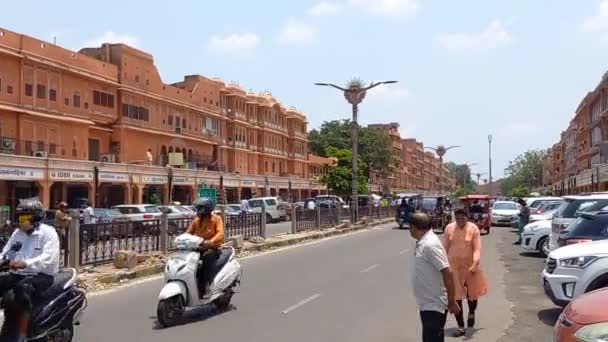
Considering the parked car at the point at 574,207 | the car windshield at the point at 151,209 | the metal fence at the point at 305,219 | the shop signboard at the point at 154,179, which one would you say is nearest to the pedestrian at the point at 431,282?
the parked car at the point at 574,207

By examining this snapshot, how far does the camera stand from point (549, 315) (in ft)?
33.8

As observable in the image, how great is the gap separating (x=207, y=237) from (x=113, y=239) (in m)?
7.10

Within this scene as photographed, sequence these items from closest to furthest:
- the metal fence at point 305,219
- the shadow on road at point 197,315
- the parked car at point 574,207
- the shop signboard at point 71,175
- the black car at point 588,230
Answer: the shadow on road at point 197,315 → the black car at point 588,230 → the parked car at point 574,207 → the metal fence at point 305,219 → the shop signboard at point 71,175

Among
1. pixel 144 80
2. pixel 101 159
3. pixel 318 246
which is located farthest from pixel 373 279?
pixel 144 80

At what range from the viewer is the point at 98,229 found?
51.3ft

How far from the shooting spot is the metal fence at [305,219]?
104 ft

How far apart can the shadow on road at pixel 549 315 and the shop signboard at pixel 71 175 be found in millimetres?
34156

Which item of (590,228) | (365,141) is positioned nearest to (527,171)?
(365,141)

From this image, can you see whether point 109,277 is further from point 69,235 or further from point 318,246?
point 318,246

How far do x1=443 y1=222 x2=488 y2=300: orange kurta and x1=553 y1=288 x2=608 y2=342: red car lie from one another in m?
3.09

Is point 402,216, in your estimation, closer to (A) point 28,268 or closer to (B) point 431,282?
(A) point 28,268

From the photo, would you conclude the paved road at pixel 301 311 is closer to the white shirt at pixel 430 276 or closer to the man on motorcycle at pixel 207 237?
the man on motorcycle at pixel 207 237

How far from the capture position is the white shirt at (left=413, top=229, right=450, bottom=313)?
5.87 metres

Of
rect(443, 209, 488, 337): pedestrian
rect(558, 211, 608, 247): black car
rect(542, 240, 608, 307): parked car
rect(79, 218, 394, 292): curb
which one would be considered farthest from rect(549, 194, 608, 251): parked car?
rect(79, 218, 394, 292): curb
